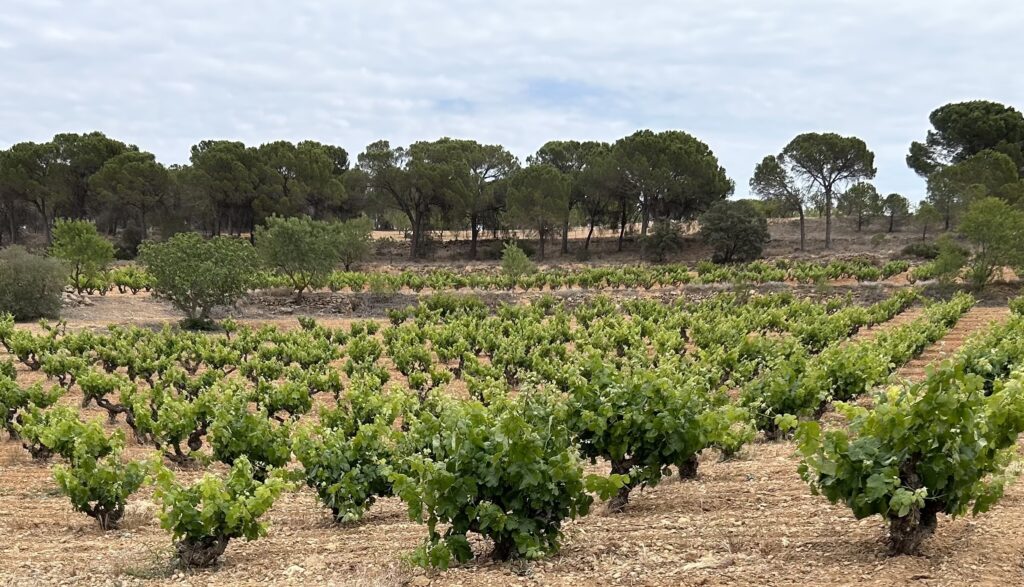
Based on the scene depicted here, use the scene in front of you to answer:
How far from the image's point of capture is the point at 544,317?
114ft

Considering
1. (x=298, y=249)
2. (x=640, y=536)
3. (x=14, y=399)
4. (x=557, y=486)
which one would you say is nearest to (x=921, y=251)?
(x=298, y=249)

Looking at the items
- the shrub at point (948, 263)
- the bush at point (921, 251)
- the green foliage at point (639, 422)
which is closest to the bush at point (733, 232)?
the bush at point (921, 251)

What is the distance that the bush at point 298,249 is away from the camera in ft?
121

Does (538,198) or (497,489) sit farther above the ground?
(538,198)

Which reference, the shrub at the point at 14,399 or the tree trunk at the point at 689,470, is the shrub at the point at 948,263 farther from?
the shrub at the point at 14,399

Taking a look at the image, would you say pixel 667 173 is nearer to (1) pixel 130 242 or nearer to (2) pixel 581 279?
(2) pixel 581 279

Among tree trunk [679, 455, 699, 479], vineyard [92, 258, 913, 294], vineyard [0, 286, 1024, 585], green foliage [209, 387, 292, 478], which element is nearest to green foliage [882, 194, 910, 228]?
vineyard [92, 258, 913, 294]

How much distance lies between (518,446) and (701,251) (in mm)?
53308

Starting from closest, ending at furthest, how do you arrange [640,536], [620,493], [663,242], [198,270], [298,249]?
[640,536]
[620,493]
[198,270]
[298,249]
[663,242]

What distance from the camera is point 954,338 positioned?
2481cm

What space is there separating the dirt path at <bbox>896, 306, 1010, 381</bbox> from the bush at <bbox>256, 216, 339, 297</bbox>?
87.1 feet

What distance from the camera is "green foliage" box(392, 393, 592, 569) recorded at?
18.5 feet

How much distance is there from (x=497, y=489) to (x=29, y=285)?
100 feet

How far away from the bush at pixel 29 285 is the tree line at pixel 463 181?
27091 millimetres
